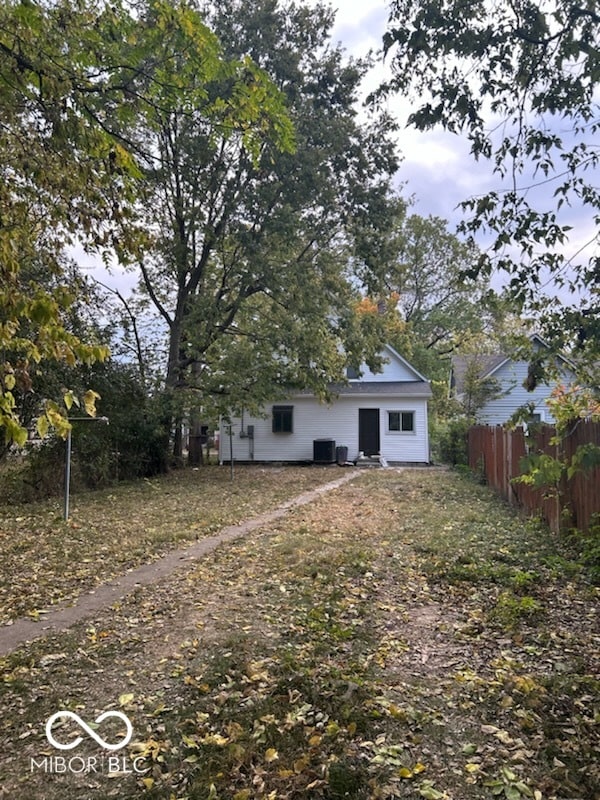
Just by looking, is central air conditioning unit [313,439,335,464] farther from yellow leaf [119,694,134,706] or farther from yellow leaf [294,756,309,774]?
yellow leaf [294,756,309,774]

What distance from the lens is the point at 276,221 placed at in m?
13.5

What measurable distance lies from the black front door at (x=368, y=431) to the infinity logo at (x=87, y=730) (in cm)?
1758

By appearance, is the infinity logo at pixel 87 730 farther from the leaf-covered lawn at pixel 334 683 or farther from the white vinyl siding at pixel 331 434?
the white vinyl siding at pixel 331 434

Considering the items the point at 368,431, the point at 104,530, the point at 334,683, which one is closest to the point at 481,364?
the point at 368,431

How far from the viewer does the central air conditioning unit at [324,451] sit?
19328mm

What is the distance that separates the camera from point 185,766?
2.35 m

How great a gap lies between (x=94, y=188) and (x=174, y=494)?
8669mm

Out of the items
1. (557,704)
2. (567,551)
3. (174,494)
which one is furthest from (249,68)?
(174,494)

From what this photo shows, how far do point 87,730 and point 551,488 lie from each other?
6.28 m

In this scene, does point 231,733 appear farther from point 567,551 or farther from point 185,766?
point 567,551

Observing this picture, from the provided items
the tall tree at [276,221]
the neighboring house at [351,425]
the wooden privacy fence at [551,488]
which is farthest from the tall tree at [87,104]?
the neighboring house at [351,425]

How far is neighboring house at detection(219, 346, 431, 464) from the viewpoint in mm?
19609

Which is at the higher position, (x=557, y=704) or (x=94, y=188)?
(x=94, y=188)

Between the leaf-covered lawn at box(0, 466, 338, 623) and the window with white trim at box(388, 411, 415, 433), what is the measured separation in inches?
281
